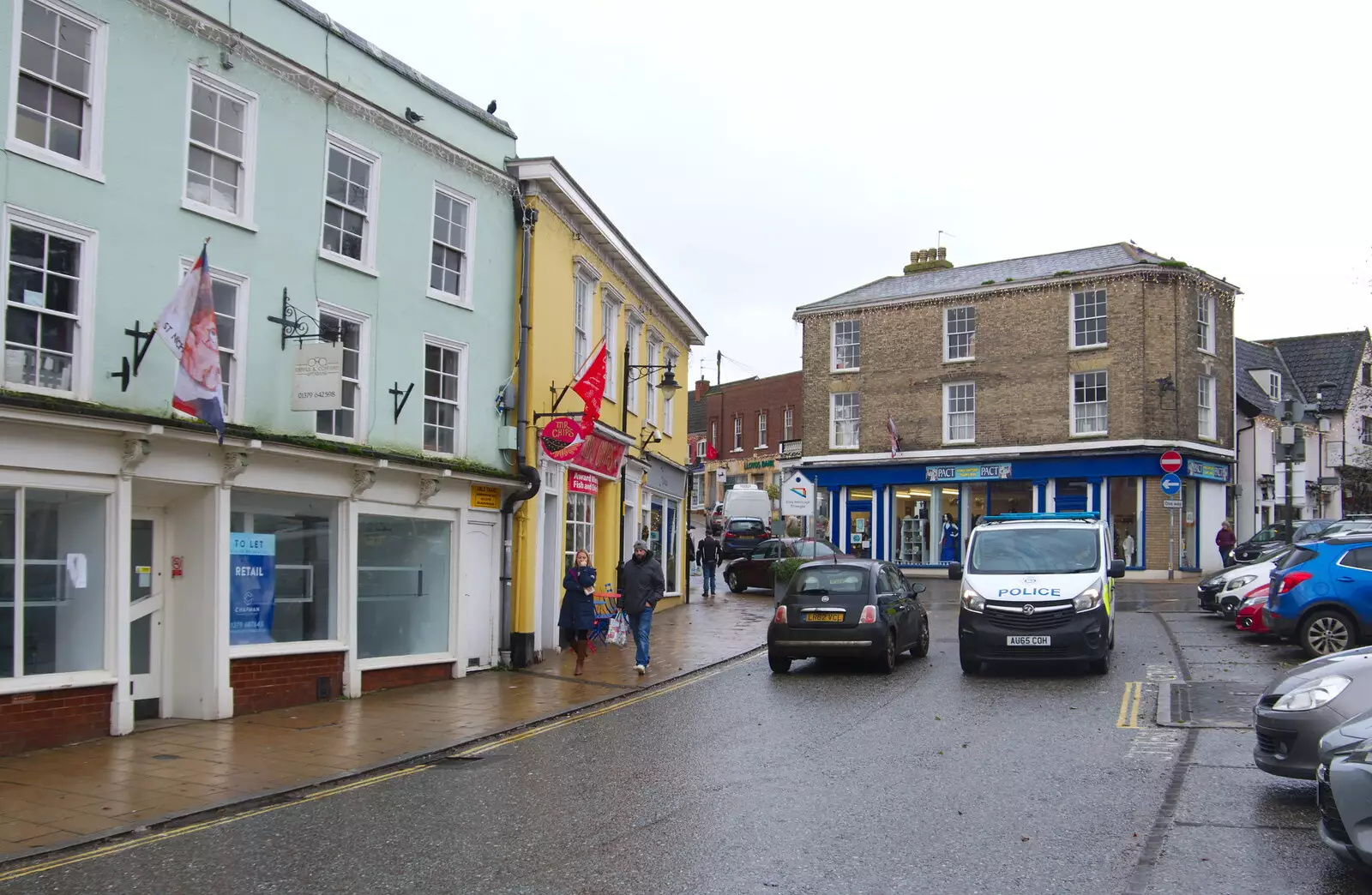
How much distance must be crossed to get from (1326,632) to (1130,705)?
4.51 m

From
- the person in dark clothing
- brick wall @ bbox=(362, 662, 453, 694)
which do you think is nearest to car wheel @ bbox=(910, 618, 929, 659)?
brick wall @ bbox=(362, 662, 453, 694)

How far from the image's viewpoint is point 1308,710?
8.00 m

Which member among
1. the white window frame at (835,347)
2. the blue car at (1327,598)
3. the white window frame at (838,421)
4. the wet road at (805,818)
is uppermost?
the white window frame at (835,347)

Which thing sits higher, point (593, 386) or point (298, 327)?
point (298, 327)

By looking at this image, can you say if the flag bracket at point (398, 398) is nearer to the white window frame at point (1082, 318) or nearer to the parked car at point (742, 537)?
the parked car at point (742, 537)

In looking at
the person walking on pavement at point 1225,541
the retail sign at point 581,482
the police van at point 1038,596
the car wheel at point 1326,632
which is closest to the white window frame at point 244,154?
the retail sign at point 581,482

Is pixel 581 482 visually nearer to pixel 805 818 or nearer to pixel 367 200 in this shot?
pixel 367 200

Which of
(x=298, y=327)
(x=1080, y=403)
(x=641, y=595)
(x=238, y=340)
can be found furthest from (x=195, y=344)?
(x=1080, y=403)

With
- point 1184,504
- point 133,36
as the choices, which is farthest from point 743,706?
point 1184,504

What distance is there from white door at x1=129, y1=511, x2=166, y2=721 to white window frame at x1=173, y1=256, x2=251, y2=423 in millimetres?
1430

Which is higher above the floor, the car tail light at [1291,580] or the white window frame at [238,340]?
the white window frame at [238,340]

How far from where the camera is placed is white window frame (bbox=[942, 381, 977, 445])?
4091 centimetres

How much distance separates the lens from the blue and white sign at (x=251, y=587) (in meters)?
13.8

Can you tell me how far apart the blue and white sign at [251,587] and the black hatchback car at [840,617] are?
656cm
